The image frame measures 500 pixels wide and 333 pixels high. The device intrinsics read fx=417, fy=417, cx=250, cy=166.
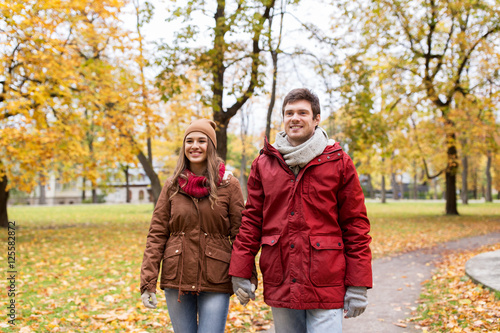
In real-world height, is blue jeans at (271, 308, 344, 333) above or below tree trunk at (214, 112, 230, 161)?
below

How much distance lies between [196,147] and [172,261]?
820 mm

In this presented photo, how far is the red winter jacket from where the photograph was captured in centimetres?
248

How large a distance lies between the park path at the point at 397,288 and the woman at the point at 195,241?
233 cm

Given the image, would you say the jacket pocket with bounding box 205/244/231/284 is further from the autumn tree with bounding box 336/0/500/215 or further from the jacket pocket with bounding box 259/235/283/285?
the autumn tree with bounding box 336/0/500/215

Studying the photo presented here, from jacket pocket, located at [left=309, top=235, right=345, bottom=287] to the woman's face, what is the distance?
3.43 feet

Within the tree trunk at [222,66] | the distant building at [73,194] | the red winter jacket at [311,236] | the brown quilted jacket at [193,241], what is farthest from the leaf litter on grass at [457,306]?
the distant building at [73,194]

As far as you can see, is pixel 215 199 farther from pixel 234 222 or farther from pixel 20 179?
pixel 20 179

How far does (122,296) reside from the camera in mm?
6355

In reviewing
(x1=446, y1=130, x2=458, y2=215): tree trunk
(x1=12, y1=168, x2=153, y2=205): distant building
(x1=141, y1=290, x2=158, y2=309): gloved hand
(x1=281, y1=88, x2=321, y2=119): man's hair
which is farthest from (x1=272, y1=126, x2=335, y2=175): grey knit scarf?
(x1=12, y1=168, x2=153, y2=205): distant building

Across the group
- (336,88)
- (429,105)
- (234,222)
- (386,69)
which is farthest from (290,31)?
(234,222)

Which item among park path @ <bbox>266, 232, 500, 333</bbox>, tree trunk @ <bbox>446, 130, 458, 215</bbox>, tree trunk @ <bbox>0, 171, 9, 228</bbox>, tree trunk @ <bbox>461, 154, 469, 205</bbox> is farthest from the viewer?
tree trunk @ <bbox>461, 154, 469, 205</bbox>

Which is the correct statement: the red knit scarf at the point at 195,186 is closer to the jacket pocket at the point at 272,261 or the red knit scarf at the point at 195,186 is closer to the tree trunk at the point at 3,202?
the jacket pocket at the point at 272,261

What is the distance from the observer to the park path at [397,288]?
200 inches

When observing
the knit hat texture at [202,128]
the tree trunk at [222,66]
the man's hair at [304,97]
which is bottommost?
the knit hat texture at [202,128]
